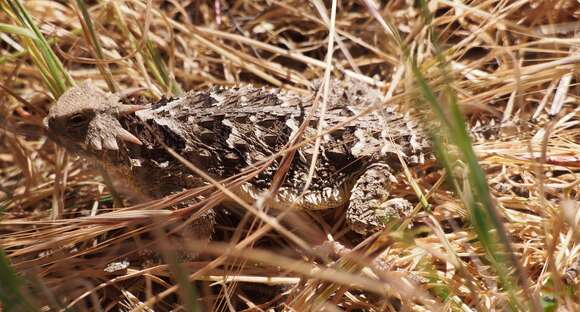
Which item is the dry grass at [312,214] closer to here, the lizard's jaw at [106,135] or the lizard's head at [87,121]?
the lizard's head at [87,121]

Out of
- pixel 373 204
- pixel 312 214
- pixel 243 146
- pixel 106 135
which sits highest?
pixel 106 135

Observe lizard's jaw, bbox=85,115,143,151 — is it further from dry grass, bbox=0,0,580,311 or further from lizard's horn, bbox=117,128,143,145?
dry grass, bbox=0,0,580,311

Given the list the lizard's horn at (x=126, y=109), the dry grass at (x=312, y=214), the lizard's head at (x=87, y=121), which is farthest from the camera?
the lizard's horn at (x=126, y=109)

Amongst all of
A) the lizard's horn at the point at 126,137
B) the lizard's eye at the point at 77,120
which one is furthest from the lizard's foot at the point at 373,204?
the lizard's eye at the point at 77,120

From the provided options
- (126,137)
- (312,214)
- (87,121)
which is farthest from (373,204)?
(87,121)

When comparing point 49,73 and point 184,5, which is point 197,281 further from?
point 184,5

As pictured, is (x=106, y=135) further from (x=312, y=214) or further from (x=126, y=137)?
(x=312, y=214)

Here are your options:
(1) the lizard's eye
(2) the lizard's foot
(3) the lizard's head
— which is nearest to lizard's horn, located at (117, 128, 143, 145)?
(3) the lizard's head
